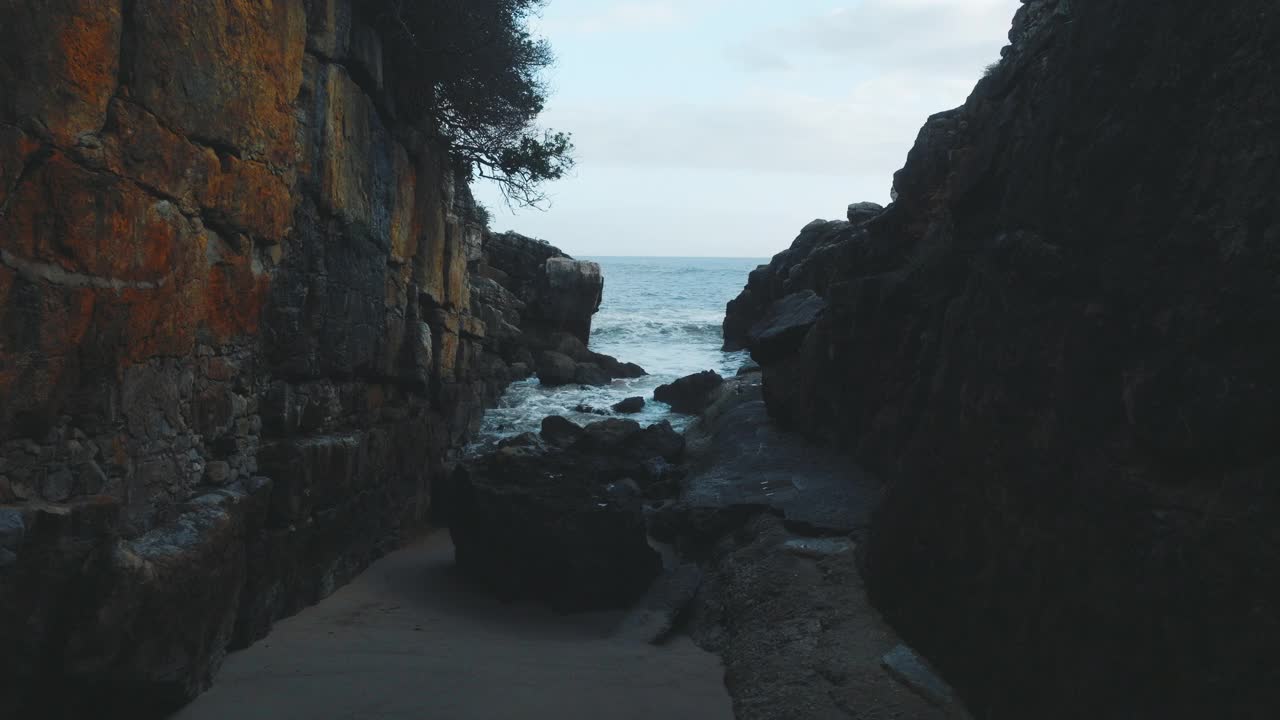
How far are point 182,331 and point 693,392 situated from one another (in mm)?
11822

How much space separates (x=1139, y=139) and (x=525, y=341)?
18.3 metres

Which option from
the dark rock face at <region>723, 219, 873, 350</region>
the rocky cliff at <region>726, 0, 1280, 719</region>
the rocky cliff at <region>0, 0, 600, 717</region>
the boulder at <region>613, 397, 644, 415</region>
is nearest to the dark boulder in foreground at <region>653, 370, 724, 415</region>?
the boulder at <region>613, 397, 644, 415</region>

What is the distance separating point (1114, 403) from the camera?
3.94 metres

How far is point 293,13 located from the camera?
5883 millimetres

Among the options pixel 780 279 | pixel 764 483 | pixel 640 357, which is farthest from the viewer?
pixel 640 357

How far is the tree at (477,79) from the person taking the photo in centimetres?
805

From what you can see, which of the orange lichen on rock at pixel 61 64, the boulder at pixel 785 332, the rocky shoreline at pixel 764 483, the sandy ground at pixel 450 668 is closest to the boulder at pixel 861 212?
the boulder at pixel 785 332

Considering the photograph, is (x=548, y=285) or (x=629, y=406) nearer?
(x=629, y=406)

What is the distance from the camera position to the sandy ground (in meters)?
4.78

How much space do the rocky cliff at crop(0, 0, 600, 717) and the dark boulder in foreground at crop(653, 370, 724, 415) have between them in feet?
27.5

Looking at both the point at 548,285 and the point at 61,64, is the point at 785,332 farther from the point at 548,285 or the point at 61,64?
the point at 548,285

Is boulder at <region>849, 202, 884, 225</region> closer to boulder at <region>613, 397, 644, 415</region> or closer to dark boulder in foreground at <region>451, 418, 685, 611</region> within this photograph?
boulder at <region>613, 397, 644, 415</region>

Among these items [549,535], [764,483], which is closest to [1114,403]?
[549,535]

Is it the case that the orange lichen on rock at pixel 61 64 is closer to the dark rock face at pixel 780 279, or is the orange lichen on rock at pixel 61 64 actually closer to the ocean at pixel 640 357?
the ocean at pixel 640 357
